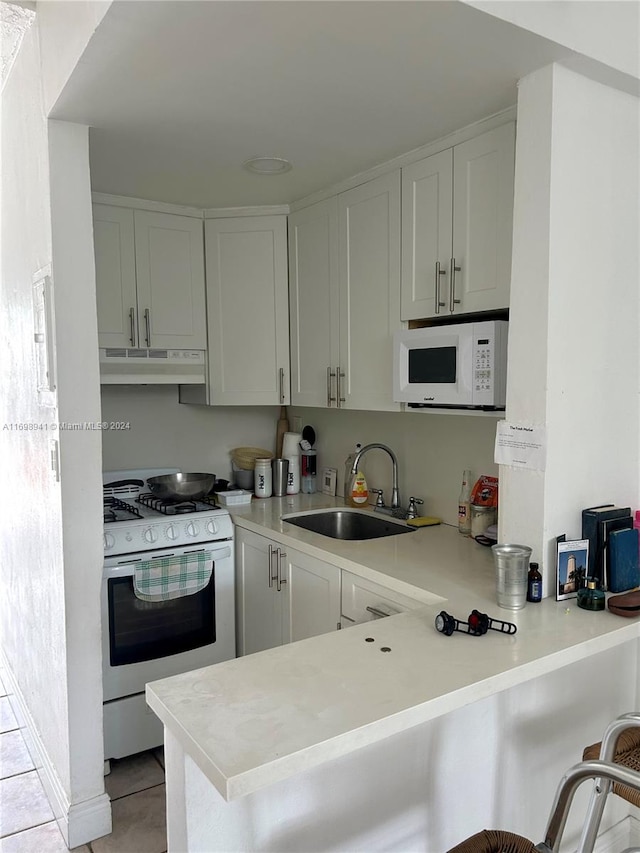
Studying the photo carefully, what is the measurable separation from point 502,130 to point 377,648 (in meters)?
1.53

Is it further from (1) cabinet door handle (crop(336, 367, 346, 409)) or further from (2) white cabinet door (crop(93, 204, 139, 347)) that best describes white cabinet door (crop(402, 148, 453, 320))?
(2) white cabinet door (crop(93, 204, 139, 347))

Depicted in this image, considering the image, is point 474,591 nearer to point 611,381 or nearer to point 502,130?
point 611,381

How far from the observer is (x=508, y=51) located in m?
1.58

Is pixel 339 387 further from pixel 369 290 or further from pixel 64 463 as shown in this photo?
pixel 64 463

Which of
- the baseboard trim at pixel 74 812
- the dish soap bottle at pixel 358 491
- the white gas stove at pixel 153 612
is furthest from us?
the dish soap bottle at pixel 358 491

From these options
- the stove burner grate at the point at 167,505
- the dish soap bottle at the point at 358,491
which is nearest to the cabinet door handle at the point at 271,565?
the stove burner grate at the point at 167,505

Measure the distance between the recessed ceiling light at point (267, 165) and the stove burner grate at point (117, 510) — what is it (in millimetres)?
1439

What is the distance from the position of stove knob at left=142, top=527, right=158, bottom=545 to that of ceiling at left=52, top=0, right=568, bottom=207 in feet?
4.66

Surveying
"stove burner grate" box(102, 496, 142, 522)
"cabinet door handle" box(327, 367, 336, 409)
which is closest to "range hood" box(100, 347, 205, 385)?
"stove burner grate" box(102, 496, 142, 522)

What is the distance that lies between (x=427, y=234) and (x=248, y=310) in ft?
3.75

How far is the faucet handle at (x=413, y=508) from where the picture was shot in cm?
282

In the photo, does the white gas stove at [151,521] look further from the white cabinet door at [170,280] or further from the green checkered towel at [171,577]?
the white cabinet door at [170,280]

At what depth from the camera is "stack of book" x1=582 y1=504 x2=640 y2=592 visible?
70.8 inches

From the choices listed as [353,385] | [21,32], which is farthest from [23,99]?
[353,385]
